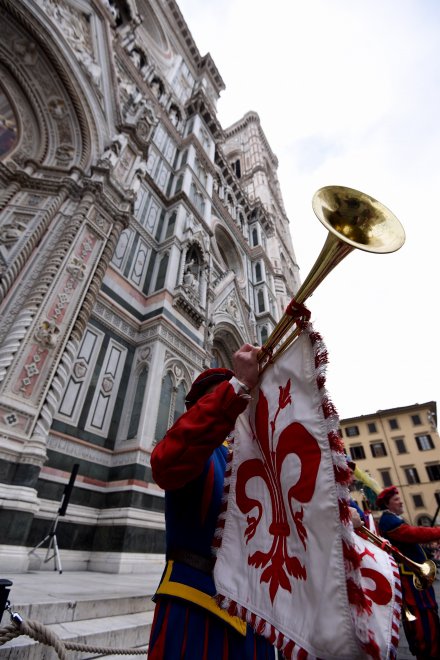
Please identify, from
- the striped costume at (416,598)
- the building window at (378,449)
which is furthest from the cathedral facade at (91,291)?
the building window at (378,449)

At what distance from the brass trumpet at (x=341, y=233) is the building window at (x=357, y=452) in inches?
1377

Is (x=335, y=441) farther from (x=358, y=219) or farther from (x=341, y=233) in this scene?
(x=358, y=219)

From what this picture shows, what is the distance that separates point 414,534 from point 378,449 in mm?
32170

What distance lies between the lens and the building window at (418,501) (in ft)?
89.4

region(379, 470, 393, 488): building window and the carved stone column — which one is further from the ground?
region(379, 470, 393, 488): building window

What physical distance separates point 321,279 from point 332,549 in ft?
3.41

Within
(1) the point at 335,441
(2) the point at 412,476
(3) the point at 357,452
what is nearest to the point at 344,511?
(1) the point at 335,441

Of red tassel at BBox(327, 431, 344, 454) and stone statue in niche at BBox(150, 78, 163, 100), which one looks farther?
stone statue in niche at BBox(150, 78, 163, 100)

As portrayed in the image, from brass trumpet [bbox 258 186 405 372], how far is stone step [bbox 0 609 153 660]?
192 cm

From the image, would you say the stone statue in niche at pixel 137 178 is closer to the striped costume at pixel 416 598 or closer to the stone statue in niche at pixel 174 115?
the stone statue in niche at pixel 174 115

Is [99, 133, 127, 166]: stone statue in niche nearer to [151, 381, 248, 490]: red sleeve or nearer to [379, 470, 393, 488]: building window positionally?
[151, 381, 248, 490]: red sleeve

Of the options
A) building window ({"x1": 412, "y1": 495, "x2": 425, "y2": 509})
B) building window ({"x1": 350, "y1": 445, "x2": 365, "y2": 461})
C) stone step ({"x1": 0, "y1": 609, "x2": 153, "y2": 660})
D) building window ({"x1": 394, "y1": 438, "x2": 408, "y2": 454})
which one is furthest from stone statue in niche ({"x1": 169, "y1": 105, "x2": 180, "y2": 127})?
building window ({"x1": 412, "y1": 495, "x2": 425, "y2": 509})

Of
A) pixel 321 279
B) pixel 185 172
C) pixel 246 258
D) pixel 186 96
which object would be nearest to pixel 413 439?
pixel 246 258

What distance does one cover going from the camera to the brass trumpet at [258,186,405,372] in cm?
144
